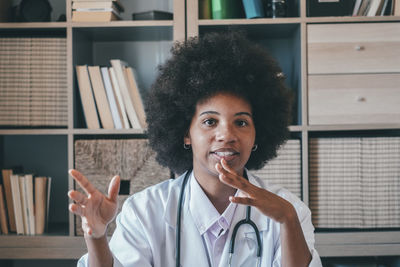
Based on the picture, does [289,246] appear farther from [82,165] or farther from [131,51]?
[131,51]

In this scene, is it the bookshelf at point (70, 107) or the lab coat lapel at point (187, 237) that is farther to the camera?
the bookshelf at point (70, 107)

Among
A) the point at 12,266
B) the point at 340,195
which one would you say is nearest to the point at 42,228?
the point at 12,266

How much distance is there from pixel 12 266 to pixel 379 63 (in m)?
2.15

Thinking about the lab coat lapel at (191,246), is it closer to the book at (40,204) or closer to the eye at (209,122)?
the eye at (209,122)

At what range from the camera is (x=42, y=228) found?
2.02 metres

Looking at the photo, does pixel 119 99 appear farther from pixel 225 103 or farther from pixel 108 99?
pixel 225 103

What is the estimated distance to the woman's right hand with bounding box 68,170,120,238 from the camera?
0.96m

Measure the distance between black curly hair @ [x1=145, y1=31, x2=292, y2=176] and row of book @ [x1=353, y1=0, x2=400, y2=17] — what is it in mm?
776

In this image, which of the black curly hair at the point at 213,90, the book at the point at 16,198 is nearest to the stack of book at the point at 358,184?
the black curly hair at the point at 213,90

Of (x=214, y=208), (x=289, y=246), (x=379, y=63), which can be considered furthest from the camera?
(x=379, y=63)

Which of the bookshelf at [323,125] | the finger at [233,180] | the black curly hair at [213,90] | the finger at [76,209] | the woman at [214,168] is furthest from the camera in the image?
the bookshelf at [323,125]

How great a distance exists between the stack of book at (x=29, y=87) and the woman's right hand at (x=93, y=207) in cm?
112

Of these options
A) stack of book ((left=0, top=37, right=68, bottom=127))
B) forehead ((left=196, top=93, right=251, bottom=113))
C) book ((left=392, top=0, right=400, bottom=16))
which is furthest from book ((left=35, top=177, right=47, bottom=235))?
book ((left=392, top=0, right=400, bottom=16))

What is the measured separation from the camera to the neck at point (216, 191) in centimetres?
136
